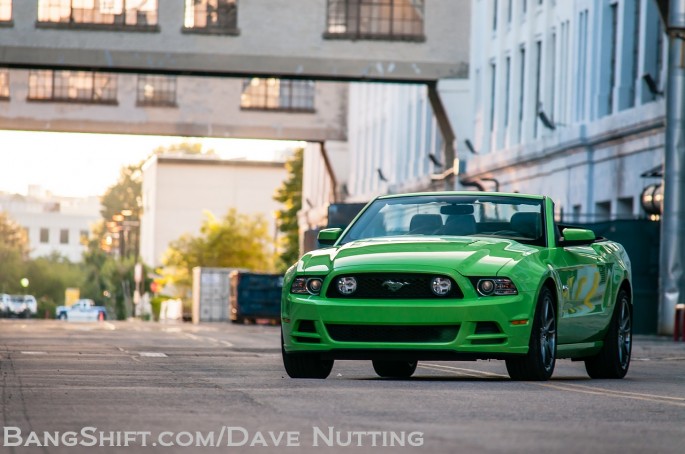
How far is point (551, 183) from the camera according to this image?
4797 cm

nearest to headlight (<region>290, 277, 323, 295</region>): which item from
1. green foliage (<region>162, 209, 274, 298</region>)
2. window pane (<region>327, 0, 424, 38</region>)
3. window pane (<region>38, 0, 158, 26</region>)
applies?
window pane (<region>327, 0, 424, 38</region>)

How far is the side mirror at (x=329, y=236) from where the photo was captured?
582 inches

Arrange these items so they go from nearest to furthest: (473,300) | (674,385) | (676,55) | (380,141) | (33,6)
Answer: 1. (473,300)
2. (674,385)
3. (676,55)
4. (33,6)
5. (380,141)

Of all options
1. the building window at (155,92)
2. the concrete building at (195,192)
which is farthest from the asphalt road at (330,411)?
the concrete building at (195,192)

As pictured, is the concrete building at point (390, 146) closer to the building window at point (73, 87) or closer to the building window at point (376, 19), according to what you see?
the building window at point (376, 19)

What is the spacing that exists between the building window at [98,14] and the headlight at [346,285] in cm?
3738

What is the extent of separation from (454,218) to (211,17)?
121 ft

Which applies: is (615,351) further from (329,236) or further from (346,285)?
(346,285)

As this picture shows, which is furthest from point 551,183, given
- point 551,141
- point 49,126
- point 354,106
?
point 354,106

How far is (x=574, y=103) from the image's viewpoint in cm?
4603

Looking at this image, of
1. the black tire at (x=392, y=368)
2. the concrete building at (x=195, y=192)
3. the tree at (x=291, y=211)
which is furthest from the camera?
the concrete building at (x=195, y=192)

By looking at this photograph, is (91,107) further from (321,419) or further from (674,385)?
(321,419)

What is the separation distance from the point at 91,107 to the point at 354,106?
14.3 metres

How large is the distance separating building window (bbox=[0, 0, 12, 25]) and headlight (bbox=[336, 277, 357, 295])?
3793cm
